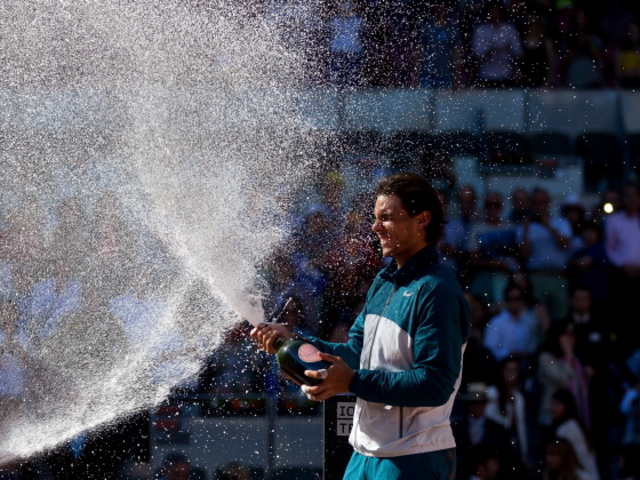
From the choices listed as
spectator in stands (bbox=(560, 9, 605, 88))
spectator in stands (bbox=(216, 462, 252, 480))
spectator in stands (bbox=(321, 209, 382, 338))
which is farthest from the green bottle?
spectator in stands (bbox=(560, 9, 605, 88))

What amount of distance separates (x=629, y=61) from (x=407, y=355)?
758 cm

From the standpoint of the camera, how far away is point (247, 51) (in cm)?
746

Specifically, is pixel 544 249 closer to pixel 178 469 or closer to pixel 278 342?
pixel 178 469

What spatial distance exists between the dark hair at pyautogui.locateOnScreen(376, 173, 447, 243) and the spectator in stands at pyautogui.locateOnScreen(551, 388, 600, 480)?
4104mm

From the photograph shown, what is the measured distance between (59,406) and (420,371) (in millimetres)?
3664

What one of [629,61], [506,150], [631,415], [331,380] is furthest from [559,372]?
[331,380]

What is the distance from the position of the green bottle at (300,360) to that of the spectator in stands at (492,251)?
482 cm

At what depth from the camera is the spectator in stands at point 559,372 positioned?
25.3ft

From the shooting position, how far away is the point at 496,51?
9.55 meters

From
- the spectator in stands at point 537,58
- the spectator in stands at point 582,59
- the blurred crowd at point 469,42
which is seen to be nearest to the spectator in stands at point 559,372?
the blurred crowd at point 469,42

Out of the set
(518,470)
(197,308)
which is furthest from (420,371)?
(518,470)

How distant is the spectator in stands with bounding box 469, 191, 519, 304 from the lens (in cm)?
852

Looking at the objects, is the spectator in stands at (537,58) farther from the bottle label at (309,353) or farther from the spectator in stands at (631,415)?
the bottle label at (309,353)

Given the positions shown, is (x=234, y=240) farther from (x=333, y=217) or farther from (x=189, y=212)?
(x=333, y=217)
